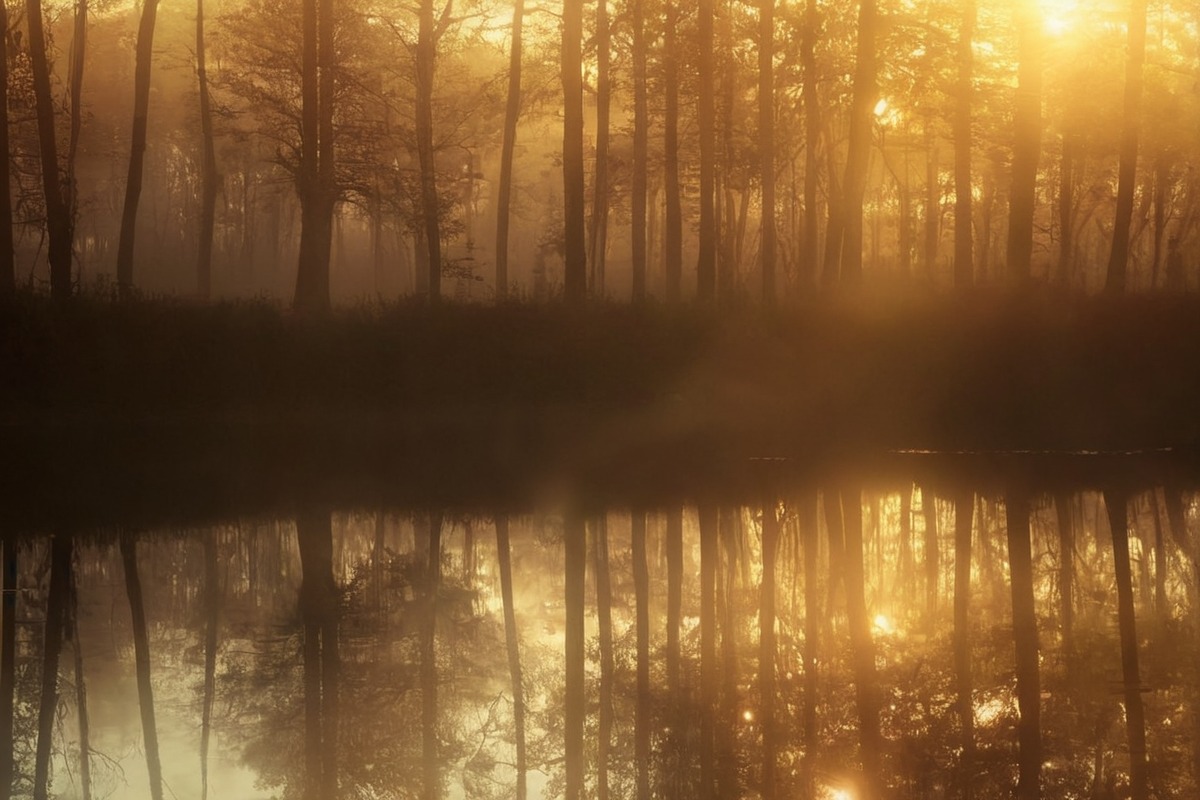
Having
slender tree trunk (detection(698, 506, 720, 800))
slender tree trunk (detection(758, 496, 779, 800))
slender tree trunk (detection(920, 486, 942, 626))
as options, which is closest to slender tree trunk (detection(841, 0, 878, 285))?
slender tree trunk (detection(920, 486, 942, 626))

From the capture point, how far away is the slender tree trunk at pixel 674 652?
6289 millimetres

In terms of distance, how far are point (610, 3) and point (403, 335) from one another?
37.2 feet

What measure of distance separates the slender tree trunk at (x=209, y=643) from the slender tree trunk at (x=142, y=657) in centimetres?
20

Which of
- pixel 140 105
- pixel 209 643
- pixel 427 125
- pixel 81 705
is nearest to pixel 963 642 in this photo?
pixel 209 643

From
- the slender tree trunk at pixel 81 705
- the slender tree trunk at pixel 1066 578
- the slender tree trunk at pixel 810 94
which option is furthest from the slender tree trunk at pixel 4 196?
the slender tree trunk at pixel 1066 578

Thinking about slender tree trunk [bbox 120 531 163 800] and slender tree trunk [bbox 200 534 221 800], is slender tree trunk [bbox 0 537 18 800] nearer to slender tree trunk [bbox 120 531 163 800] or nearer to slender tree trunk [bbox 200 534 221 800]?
slender tree trunk [bbox 120 531 163 800]

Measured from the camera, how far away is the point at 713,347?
23094 mm

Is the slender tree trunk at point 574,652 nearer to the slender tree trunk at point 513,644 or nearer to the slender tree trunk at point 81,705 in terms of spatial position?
the slender tree trunk at point 513,644

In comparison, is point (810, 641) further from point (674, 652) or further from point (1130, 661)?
point (1130, 661)

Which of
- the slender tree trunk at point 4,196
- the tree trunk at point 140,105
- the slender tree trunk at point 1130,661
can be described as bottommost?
the slender tree trunk at point 1130,661

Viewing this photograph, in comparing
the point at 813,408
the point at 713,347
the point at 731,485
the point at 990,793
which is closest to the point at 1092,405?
the point at 813,408

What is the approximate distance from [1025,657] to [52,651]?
5.91 meters

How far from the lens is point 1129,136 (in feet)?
82.3

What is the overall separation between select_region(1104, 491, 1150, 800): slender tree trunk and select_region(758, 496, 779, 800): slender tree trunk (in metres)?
1.55
